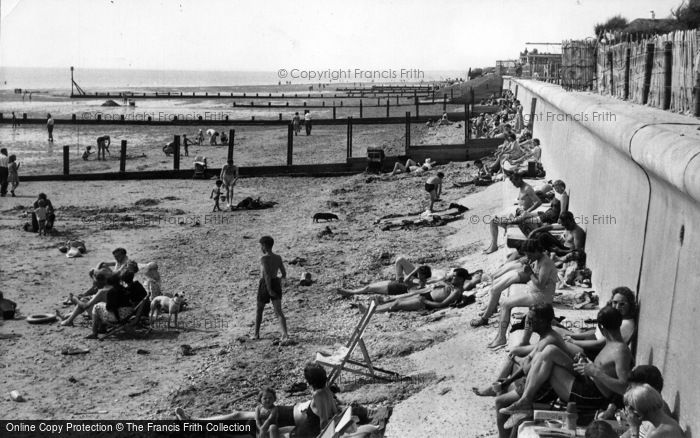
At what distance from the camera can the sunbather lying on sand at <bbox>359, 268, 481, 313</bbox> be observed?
12.0 m

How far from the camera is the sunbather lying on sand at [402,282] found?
42.9 feet

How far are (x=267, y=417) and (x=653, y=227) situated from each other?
3.69 m

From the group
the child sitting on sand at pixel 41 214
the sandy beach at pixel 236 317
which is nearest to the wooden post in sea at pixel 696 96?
the sandy beach at pixel 236 317

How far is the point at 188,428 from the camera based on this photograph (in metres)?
8.73

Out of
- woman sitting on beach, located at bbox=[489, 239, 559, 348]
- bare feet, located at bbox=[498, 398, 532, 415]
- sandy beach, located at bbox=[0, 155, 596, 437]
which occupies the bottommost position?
sandy beach, located at bbox=[0, 155, 596, 437]

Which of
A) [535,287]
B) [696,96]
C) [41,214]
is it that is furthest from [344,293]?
[41,214]

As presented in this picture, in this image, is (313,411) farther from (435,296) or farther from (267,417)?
(435,296)

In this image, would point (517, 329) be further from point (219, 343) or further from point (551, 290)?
point (219, 343)

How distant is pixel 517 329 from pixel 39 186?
22.3 m

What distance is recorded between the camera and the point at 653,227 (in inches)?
321

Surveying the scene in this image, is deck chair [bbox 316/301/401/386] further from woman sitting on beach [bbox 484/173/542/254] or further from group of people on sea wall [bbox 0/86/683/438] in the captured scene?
woman sitting on beach [bbox 484/173/542/254]

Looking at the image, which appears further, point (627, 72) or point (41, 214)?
point (41, 214)

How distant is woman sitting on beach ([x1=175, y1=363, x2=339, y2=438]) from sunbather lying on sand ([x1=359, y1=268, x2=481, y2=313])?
13.5 feet

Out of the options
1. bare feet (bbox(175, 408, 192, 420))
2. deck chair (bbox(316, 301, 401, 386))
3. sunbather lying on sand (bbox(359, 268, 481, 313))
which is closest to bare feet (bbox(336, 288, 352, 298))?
sunbather lying on sand (bbox(359, 268, 481, 313))
